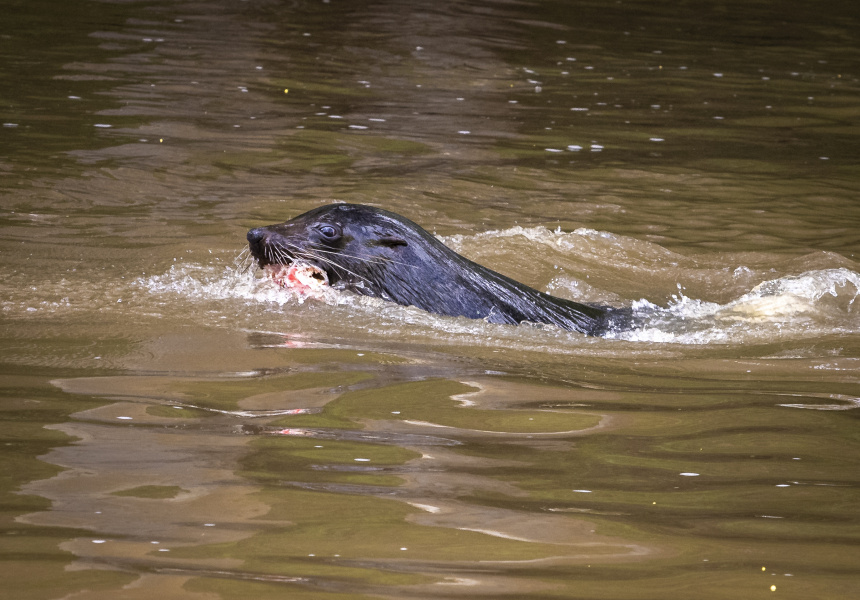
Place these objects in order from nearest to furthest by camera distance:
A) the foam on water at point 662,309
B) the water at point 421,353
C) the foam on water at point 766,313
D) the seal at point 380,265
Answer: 1. the water at point 421,353
2. the foam on water at point 662,309
3. the seal at point 380,265
4. the foam on water at point 766,313

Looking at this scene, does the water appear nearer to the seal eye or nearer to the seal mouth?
the seal mouth

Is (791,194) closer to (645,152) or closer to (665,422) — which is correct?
(645,152)

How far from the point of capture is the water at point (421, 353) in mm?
2764

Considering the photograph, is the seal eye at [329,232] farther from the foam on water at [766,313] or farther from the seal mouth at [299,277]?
the foam on water at [766,313]

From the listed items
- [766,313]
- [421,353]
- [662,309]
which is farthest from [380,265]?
[766,313]

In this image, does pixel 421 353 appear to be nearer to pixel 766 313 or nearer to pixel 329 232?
pixel 329 232

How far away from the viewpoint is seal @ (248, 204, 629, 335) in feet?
17.8

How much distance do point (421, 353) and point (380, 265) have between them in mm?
903

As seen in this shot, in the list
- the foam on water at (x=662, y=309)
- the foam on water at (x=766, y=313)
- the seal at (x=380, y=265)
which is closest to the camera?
the foam on water at (x=662, y=309)

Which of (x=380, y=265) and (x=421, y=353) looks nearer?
(x=421, y=353)

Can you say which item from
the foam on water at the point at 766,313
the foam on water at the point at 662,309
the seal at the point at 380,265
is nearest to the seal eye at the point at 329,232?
the seal at the point at 380,265

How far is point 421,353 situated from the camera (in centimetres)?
468

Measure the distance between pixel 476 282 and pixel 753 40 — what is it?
1461 cm

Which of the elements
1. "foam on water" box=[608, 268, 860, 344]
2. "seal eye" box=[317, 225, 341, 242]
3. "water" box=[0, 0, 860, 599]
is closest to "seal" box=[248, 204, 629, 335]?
"seal eye" box=[317, 225, 341, 242]
